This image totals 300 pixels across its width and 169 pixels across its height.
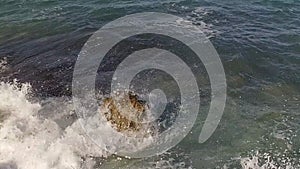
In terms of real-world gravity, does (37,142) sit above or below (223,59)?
below

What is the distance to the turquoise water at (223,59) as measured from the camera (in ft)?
41.4

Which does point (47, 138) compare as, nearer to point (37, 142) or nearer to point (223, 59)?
point (37, 142)

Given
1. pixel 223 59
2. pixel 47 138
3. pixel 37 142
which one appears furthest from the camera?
pixel 223 59

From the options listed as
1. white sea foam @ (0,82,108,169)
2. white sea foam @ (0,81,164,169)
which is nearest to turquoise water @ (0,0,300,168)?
white sea foam @ (0,81,164,169)

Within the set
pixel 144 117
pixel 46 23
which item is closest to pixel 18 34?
pixel 46 23

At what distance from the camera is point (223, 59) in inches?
687

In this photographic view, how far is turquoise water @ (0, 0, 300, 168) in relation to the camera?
12.6m

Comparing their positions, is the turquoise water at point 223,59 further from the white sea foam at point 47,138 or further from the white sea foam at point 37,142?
the white sea foam at point 37,142

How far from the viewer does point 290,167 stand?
11938 millimetres

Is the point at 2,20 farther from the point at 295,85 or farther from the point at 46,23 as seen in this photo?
the point at 295,85

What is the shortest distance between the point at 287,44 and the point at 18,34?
40.6 feet

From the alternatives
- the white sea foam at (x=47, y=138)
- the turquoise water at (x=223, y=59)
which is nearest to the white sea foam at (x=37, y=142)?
the white sea foam at (x=47, y=138)

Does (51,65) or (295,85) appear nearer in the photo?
(295,85)

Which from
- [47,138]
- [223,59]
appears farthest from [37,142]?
[223,59]
